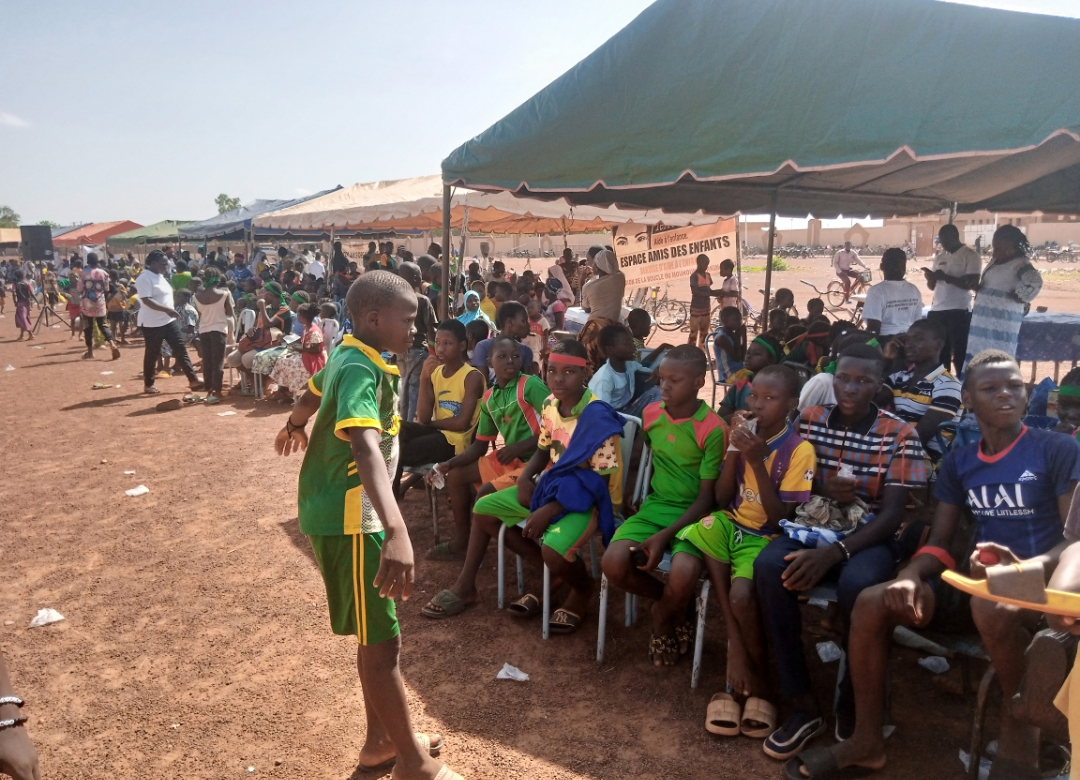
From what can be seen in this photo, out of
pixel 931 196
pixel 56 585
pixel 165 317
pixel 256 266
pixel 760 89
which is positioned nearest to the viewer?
pixel 760 89

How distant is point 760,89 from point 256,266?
19700 millimetres

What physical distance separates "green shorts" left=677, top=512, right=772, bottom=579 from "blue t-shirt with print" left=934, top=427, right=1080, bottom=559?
83 cm

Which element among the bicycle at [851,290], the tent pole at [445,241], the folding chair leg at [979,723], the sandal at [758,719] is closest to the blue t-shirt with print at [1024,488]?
the folding chair leg at [979,723]

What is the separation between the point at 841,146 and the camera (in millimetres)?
3439

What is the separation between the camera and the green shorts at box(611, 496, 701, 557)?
3295 millimetres

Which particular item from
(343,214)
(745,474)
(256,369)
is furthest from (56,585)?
(343,214)

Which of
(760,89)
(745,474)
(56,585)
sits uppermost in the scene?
(760,89)

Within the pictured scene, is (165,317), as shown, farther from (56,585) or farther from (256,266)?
(256,266)

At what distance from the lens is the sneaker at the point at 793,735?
2.70 metres

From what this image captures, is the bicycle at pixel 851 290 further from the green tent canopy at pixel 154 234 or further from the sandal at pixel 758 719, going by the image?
the green tent canopy at pixel 154 234

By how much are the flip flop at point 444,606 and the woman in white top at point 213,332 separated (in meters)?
7.19

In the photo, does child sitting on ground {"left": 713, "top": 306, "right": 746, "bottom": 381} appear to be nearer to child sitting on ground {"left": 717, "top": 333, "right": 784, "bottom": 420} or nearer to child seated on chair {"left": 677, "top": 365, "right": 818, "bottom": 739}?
child sitting on ground {"left": 717, "top": 333, "right": 784, "bottom": 420}

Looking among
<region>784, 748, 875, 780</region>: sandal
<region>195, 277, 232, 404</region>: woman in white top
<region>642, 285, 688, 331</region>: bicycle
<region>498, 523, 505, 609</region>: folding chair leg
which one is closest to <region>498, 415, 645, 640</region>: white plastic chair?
<region>498, 523, 505, 609</region>: folding chair leg

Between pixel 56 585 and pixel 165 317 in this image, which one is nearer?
pixel 56 585
